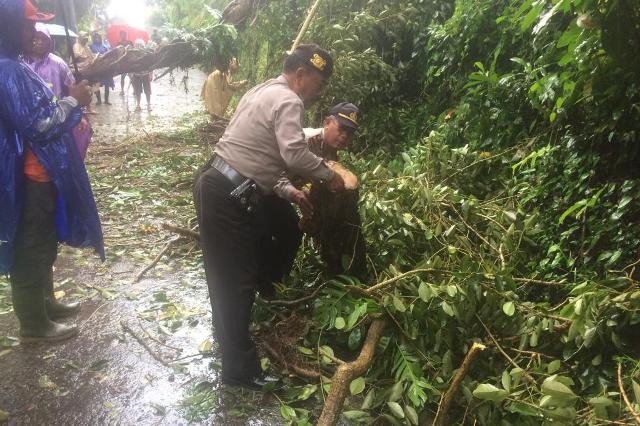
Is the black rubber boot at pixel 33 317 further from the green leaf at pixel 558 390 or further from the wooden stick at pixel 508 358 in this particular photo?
the green leaf at pixel 558 390

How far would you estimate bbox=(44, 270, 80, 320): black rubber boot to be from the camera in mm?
3242

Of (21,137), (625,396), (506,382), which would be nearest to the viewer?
(625,396)

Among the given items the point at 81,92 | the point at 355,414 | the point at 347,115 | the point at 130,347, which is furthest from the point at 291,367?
the point at 81,92

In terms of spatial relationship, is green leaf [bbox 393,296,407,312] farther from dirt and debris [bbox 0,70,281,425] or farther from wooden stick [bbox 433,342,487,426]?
dirt and debris [bbox 0,70,281,425]

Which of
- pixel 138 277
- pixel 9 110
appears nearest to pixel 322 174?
pixel 9 110

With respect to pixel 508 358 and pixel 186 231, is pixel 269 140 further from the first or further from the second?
pixel 186 231

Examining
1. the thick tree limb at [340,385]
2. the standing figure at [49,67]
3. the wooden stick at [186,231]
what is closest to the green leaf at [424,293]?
the thick tree limb at [340,385]

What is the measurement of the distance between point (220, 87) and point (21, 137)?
6.73 metres

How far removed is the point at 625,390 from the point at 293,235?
7.01ft

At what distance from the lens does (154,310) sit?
3449 millimetres

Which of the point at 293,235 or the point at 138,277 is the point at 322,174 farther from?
the point at 138,277

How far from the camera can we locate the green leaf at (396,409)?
2.17m

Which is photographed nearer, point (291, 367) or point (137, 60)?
point (291, 367)

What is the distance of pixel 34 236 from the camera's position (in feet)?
9.32
